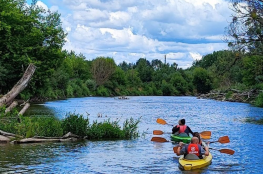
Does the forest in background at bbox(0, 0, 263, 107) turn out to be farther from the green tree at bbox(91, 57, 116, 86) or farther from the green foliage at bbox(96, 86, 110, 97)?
the green tree at bbox(91, 57, 116, 86)

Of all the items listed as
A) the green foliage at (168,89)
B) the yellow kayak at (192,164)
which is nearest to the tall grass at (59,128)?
the yellow kayak at (192,164)

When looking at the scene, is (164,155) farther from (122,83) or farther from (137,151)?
(122,83)

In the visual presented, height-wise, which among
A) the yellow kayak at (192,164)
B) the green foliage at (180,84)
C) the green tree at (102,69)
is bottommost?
the yellow kayak at (192,164)

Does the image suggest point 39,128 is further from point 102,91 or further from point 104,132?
point 102,91

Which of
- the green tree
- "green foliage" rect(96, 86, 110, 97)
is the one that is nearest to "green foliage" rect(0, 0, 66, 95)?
Answer: "green foliage" rect(96, 86, 110, 97)

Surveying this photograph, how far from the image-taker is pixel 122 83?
123625mm

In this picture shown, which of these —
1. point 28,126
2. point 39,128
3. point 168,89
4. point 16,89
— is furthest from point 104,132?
point 168,89

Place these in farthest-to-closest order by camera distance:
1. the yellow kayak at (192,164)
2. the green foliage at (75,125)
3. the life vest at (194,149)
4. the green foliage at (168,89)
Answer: the green foliage at (168,89)
the green foliage at (75,125)
the life vest at (194,149)
the yellow kayak at (192,164)

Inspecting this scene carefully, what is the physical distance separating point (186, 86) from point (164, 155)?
381 ft

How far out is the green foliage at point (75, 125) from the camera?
2089 cm

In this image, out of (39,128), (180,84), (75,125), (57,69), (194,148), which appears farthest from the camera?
(180,84)

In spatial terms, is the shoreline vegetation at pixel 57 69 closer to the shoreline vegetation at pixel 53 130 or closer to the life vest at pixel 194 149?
the shoreline vegetation at pixel 53 130

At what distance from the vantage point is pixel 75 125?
21047 mm

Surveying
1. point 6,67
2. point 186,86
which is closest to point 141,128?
point 6,67
